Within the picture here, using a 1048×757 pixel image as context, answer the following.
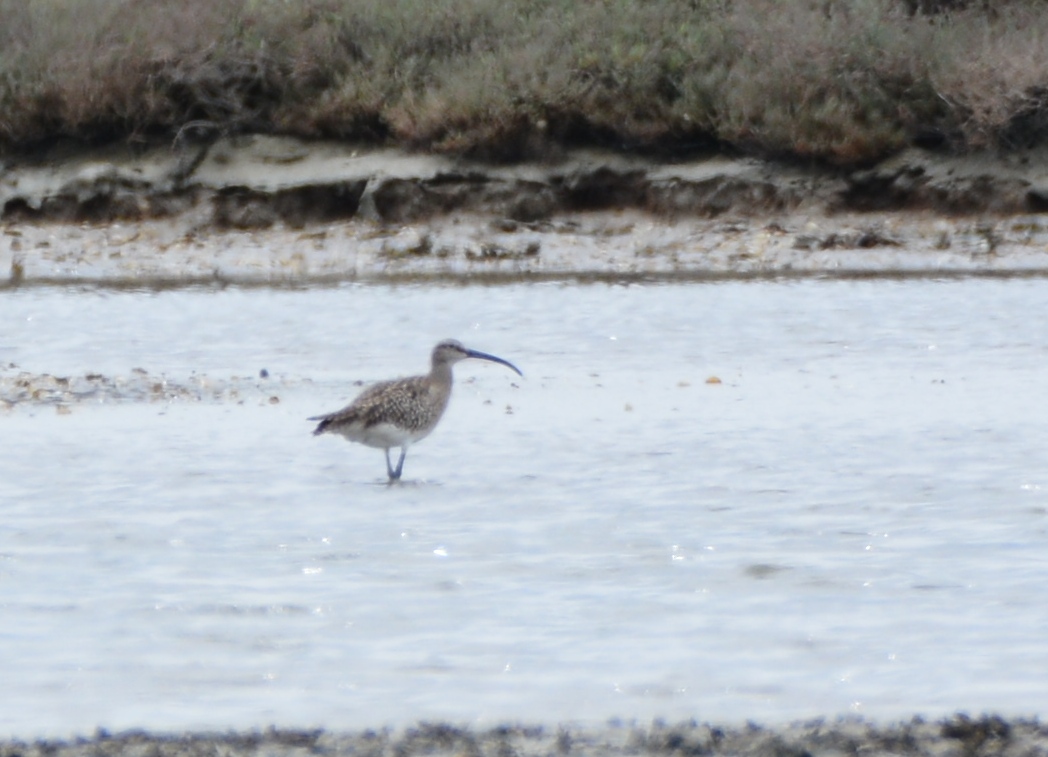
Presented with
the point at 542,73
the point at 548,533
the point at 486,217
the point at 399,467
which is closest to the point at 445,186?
the point at 486,217

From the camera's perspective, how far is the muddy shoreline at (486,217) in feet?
72.5

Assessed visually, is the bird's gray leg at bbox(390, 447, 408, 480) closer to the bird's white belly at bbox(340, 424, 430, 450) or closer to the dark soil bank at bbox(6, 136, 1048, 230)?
the bird's white belly at bbox(340, 424, 430, 450)

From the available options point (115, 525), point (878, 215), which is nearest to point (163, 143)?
point (878, 215)

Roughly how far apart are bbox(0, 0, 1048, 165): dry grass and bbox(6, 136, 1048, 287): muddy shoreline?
1.22 ft

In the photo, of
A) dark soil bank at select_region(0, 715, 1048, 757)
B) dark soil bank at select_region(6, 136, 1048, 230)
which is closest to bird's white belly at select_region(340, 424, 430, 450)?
dark soil bank at select_region(0, 715, 1048, 757)

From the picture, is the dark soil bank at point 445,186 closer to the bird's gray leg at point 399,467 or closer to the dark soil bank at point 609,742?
the bird's gray leg at point 399,467

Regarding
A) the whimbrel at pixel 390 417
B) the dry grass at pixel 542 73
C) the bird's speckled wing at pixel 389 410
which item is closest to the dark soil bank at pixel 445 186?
the dry grass at pixel 542 73

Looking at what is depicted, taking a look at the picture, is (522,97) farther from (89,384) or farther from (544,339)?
(89,384)

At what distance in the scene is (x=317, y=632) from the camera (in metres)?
7.22

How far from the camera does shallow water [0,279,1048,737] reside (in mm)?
6488

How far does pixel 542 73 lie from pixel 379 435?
46.0 feet

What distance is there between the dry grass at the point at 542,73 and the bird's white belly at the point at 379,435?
1307cm

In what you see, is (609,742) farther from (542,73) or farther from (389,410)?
(542,73)

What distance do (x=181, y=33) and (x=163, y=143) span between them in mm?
1457
